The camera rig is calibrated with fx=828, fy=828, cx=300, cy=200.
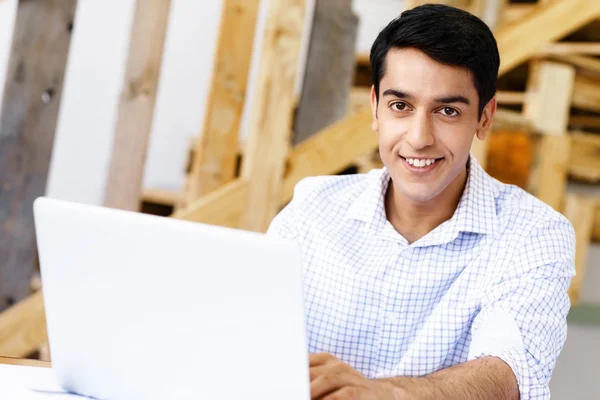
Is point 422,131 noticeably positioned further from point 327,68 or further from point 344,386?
→ point 327,68

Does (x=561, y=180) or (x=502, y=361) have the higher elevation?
(x=561, y=180)

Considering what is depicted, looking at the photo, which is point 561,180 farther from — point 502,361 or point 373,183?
point 502,361

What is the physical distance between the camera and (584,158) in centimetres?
258

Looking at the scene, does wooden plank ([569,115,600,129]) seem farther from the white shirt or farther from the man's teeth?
the man's teeth

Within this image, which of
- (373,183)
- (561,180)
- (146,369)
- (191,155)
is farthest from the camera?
(191,155)

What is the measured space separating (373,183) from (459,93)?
0.28 metres

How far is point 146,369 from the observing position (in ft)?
3.14

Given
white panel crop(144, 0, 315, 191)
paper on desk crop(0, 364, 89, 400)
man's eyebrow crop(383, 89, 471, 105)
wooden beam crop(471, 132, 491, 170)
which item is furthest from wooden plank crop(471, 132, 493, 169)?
paper on desk crop(0, 364, 89, 400)

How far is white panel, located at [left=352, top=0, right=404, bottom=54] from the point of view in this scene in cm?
380

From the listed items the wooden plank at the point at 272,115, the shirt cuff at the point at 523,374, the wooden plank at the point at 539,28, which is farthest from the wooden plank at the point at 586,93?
the shirt cuff at the point at 523,374

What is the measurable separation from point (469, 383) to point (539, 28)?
5.30ft

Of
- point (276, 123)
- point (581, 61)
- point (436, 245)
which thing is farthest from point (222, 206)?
point (581, 61)

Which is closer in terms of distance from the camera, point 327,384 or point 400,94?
point 327,384

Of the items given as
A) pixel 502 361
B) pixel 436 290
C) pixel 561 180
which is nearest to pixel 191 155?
pixel 561 180
